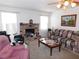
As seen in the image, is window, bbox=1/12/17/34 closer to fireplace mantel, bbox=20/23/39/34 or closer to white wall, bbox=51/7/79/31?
fireplace mantel, bbox=20/23/39/34

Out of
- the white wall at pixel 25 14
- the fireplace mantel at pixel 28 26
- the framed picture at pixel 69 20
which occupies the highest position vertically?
the white wall at pixel 25 14

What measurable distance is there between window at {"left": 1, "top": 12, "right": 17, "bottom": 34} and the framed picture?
3.47 metres

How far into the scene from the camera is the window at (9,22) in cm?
545

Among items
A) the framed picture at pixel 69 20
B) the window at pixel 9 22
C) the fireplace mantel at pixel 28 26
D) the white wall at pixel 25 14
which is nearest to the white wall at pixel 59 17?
the framed picture at pixel 69 20

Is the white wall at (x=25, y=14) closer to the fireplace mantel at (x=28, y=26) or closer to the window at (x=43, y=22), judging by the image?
the fireplace mantel at (x=28, y=26)

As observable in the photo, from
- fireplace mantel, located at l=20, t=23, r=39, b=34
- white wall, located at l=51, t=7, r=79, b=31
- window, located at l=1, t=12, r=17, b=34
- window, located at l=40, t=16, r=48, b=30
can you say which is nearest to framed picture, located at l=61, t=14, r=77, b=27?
white wall, located at l=51, t=7, r=79, b=31

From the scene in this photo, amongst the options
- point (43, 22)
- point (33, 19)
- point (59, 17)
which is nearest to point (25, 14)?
point (33, 19)

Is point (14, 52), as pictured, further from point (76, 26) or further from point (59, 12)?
point (59, 12)

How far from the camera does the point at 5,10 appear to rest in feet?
17.7

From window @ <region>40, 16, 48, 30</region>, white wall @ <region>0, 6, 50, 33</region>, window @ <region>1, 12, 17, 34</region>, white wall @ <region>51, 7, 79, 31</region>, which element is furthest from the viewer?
window @ <region>40, 16, 48, 30</region>

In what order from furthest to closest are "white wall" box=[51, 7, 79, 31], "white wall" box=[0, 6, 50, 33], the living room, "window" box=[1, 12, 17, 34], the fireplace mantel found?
the fireplace mantel → "white wall" box=[0, 6, 50, 33] → "window" box=[1, 12, 17, 34] → "white wall" box=[51, 7, 79, 31] → the living room

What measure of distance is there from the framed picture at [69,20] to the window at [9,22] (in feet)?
11.4

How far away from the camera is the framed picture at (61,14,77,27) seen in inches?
196

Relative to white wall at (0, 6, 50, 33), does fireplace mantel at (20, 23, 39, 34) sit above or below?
below
